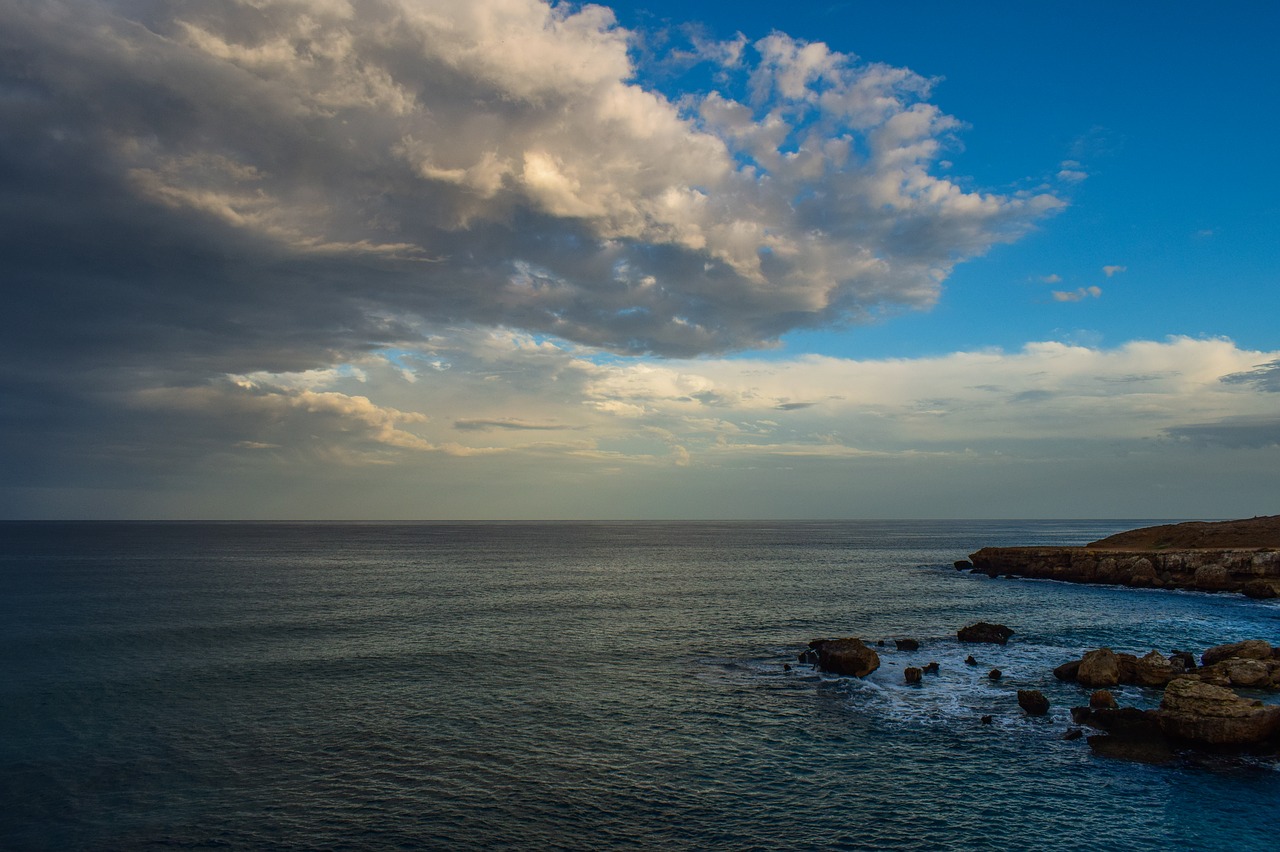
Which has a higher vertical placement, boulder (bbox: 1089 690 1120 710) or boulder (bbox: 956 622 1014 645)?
boulder (bbox: 1089 690 1120 710)

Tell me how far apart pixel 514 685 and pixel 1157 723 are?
37.5m

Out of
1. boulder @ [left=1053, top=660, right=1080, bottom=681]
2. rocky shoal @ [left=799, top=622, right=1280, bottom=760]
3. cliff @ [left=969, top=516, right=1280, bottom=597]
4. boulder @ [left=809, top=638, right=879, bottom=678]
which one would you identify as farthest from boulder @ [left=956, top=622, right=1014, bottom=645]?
cliff @ [left=969, top=516, right=1280, bottom=597]

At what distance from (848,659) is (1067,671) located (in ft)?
48.7

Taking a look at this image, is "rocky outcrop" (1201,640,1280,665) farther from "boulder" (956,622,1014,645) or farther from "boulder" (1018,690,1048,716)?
"boulder" (1018,690,1048,716)

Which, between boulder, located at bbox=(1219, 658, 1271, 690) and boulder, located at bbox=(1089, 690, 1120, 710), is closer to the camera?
boulder, located at bbox=(1089, 690, 1120, 710)

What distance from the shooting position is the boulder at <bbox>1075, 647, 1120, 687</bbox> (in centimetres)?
4575

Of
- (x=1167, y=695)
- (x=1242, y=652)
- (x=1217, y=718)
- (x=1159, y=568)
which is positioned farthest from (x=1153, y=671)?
(x=1159, y=568)

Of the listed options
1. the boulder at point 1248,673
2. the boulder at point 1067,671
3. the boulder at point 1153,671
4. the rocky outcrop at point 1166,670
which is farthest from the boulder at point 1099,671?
the boulder at point 1248,673

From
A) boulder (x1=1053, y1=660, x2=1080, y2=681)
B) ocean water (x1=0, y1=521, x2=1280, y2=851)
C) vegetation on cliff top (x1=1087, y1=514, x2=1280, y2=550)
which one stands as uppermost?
vegetation on cliff top (x1=1087, y1=514, x2=1280, y2=550)

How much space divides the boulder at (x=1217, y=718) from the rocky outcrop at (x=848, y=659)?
18072mm

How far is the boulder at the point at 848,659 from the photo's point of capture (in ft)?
164

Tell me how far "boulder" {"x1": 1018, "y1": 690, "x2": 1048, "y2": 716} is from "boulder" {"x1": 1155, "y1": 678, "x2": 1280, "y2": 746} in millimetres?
5837

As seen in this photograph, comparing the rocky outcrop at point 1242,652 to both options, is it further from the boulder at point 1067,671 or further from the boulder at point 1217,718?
the boulder at point 1217,718

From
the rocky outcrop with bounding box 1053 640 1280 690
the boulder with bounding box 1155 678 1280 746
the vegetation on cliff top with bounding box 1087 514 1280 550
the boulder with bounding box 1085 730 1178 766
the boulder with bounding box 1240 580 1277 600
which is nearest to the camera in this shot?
the boulder with bounding box 1085 730 1178 766
